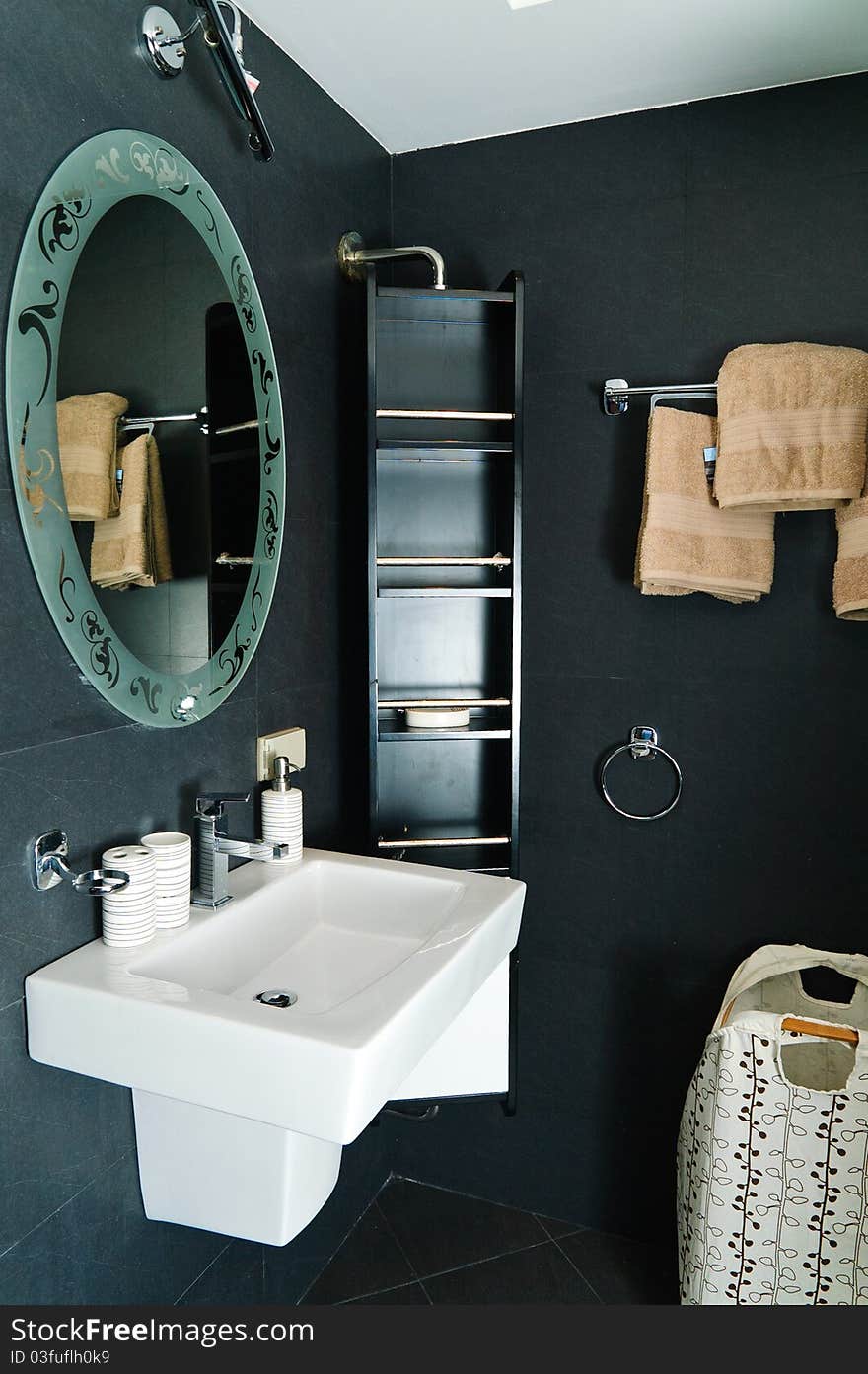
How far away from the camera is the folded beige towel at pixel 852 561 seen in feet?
5.76

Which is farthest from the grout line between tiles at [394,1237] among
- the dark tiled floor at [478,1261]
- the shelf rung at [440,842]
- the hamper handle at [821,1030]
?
the hamper handle at [821,1030]

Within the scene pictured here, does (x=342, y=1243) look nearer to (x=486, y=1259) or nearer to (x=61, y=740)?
(x=486, y=1259)

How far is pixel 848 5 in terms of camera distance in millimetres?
1627

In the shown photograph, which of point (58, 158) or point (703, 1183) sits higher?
point (58, 158)

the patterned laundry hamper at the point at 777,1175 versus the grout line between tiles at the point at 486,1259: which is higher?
the patterned laundry hamper at the point at 777,1175

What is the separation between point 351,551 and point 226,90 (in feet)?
3.01

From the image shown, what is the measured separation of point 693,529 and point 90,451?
118 centimetres

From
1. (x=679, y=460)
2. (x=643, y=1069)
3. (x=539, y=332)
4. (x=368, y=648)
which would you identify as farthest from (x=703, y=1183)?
(x=539, y=332)

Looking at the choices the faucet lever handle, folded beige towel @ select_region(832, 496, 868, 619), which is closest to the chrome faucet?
the faucet lever handle

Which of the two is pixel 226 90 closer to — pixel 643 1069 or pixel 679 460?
pixel 679 460

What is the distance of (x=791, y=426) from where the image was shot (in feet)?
5.88

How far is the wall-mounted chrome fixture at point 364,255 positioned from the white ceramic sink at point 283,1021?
4.05ft

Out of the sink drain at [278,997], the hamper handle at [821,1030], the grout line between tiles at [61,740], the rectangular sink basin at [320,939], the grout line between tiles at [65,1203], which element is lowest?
the grout line between tiles at [65,1203]

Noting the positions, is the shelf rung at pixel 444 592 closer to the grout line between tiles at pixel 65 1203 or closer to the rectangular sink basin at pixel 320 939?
the rectangular sink basin at pixel 320 939
